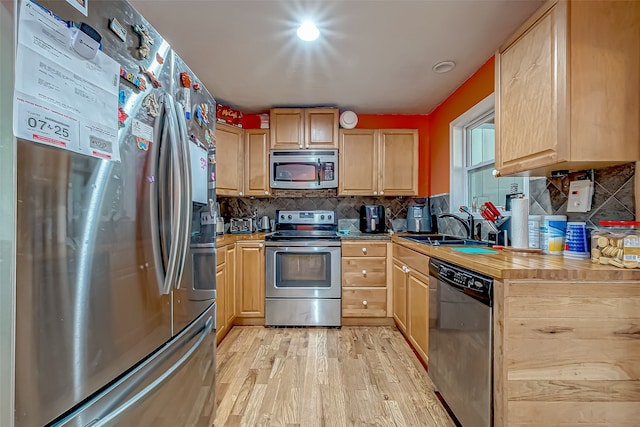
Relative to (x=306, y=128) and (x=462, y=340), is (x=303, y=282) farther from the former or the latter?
(x=462, y=340)

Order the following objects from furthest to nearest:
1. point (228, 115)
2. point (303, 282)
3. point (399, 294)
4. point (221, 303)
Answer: point (228, 115), point (303, 282), point (399, 294), point (221, 303)

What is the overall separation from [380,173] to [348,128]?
597 mm

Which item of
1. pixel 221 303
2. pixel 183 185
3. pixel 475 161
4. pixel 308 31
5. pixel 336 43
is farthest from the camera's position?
pixel 475 161

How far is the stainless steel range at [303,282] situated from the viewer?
2.92 meters

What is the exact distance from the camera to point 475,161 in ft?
9.30

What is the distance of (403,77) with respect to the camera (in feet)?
8.36

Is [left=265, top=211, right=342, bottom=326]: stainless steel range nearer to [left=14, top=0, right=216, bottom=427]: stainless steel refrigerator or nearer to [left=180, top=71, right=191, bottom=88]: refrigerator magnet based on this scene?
[left=14, top=0, right=216, bottom=427]: stainless steel refrigerator

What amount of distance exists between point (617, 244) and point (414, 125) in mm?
2554

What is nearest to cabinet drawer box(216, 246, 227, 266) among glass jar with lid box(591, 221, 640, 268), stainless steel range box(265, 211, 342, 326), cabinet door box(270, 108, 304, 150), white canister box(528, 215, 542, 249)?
stainless steel range box(265, 211, 342, 326)

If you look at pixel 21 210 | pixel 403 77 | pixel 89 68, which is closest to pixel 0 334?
pixel 21 210

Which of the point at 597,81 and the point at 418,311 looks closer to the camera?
the point at 597,81

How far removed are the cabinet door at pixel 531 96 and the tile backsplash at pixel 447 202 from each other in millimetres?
323

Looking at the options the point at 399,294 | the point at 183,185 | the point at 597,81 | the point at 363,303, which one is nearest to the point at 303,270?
the point at 363,303

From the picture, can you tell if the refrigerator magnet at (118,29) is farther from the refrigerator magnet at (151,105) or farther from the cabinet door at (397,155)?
the cabinet door at (397,155)
